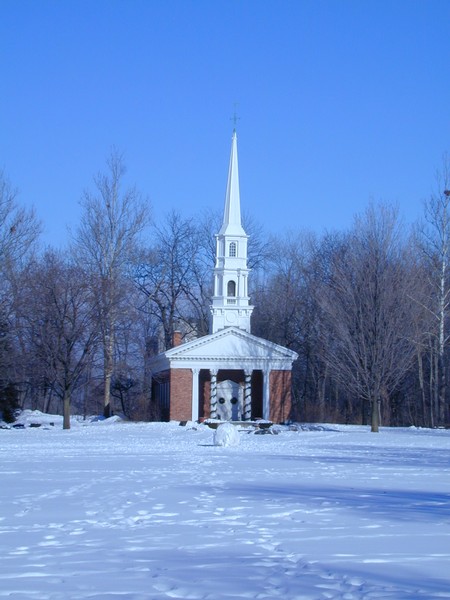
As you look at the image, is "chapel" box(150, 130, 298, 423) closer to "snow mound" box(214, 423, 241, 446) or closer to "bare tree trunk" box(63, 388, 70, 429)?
"bare tree trunk" box(63, 388, 70, 429)

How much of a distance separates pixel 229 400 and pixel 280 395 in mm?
3301

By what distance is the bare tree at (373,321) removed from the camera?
1592 inches

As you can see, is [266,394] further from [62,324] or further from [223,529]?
[223,529]

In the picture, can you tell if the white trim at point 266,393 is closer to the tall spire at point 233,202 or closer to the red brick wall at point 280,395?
the red brick wall at point 280,395

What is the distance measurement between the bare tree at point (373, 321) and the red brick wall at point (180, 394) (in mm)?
8743

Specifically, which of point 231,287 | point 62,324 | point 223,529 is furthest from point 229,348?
point 223,529

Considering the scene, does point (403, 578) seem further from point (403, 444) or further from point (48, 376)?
point (48, 376)

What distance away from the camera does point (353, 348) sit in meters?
40.8

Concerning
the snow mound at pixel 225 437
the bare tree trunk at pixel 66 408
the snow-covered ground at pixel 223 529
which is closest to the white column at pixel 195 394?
the bare tree trunk at pixel 66 408

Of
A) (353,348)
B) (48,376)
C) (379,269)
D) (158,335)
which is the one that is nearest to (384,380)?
(353,348)

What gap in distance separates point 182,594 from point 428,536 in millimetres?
3877

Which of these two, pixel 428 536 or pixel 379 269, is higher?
pixel 379 269

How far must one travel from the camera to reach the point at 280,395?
48344mm

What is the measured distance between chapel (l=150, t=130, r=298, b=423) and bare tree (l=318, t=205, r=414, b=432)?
18.4 feet
